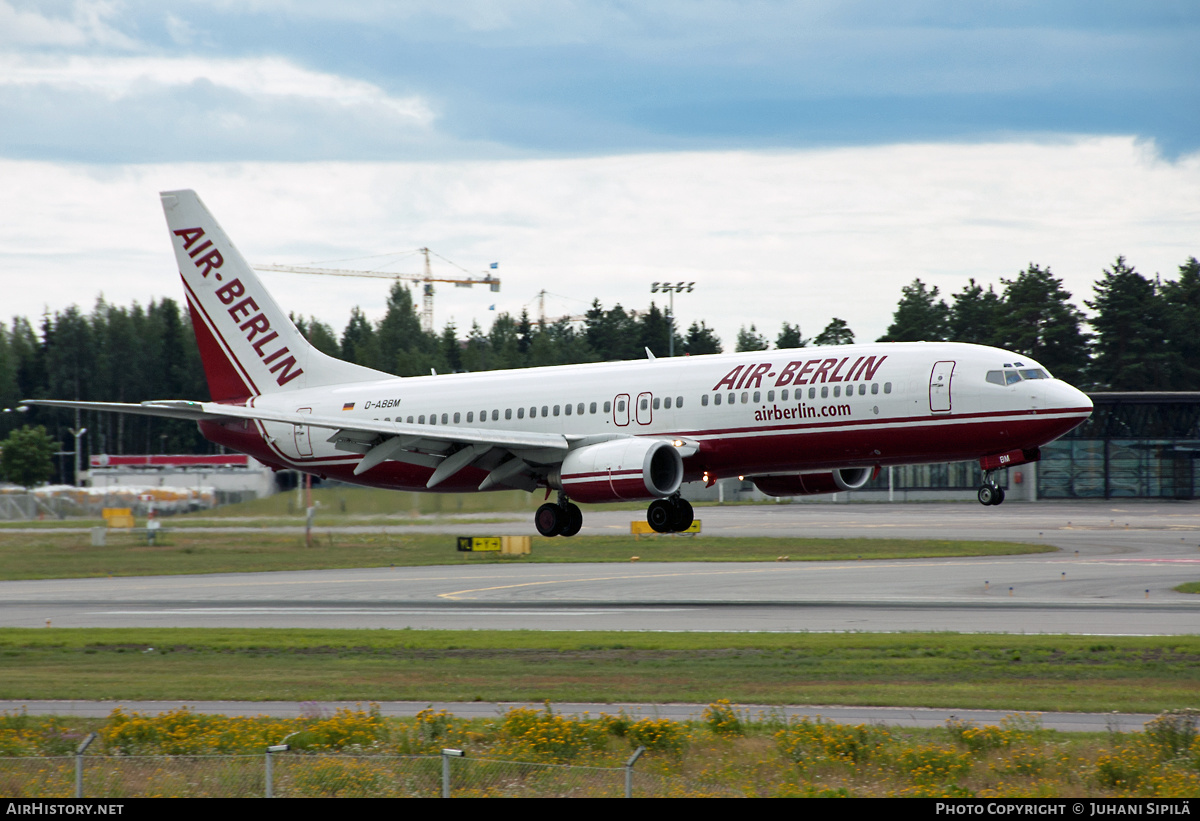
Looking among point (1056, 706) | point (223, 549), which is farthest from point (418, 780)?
point (223, 549)

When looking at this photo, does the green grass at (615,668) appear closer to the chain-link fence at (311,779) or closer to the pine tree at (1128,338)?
the chain-link fence at (311,779)

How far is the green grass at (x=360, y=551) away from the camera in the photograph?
234 ft

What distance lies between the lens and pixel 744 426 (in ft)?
139

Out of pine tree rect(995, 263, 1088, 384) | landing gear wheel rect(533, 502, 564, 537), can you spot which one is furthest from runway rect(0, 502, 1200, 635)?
pine tree rect(995, 263, 1088, 384)

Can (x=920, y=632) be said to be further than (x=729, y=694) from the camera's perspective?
Yes

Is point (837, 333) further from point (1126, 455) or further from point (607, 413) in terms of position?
point (607, 413)

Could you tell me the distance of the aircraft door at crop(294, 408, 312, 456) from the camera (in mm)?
52375

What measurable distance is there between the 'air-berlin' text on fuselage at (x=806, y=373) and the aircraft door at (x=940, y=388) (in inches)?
72.9

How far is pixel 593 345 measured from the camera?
7608 inches

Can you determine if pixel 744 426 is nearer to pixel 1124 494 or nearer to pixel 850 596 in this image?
pixel 850 596

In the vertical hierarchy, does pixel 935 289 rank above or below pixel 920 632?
above

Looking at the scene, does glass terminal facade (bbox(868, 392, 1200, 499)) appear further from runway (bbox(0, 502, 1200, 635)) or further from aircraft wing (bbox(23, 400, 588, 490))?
aircraft wing (bbox(23, 400, 588, 490))

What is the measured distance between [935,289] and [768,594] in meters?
138

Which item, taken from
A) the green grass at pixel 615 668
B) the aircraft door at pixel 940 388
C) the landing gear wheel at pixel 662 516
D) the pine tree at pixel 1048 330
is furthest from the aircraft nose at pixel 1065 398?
the pine tree at pixel 1048 330
